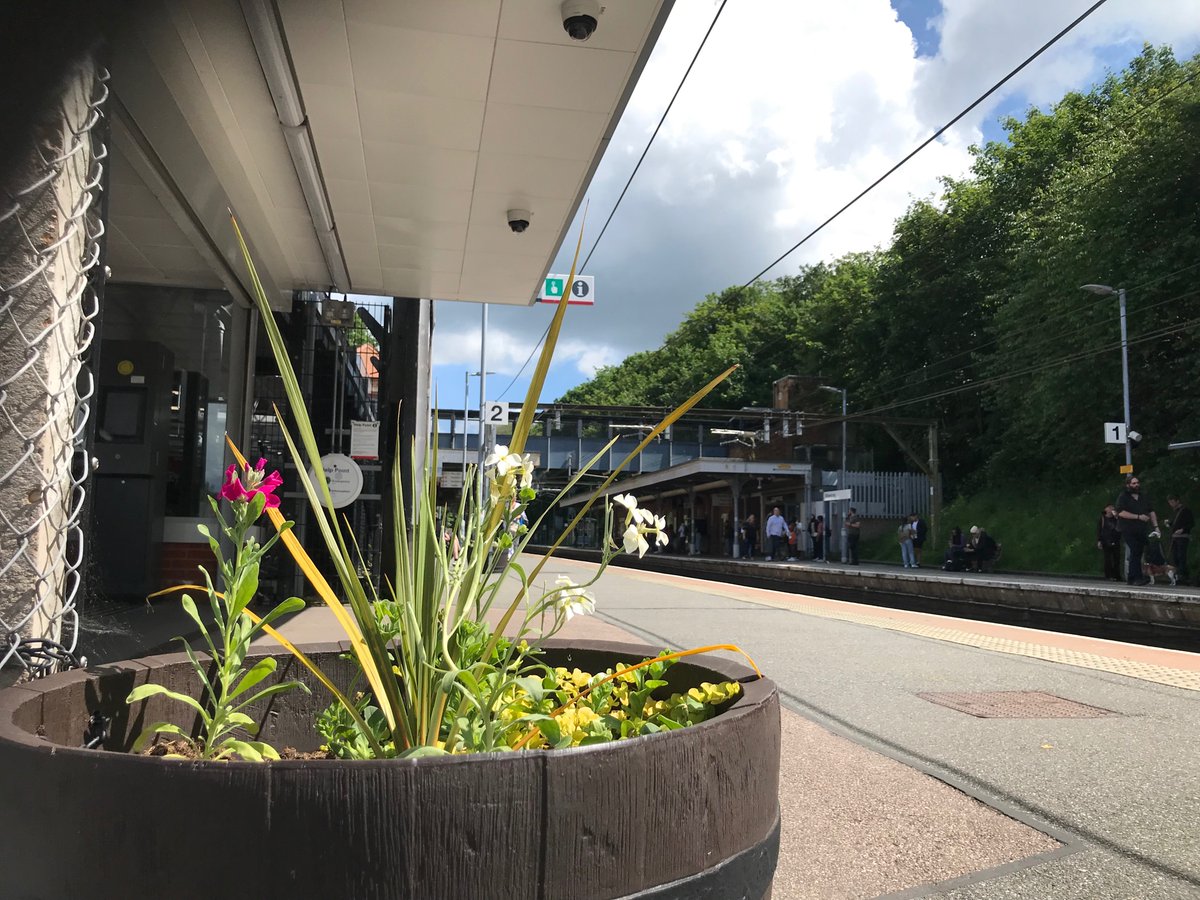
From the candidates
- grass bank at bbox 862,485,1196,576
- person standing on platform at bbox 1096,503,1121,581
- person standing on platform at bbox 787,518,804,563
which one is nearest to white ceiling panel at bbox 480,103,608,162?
person standing on platform at bbox 1096,503,1121,581

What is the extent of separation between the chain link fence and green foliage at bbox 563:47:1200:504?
17.0 metres

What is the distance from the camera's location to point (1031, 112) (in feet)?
126

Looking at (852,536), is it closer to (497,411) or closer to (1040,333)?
(1040,333)

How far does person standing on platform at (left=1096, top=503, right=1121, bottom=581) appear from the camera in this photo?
18145mm

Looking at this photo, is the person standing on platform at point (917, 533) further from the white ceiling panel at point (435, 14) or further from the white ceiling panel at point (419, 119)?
the white ceiling panel at point (435, 14)

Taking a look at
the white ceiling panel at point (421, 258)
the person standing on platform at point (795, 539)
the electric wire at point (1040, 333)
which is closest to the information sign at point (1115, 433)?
the electric wire at point (1040, 333)

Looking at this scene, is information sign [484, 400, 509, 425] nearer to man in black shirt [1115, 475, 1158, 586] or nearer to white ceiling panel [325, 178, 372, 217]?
man in black shirt [1115, 475, 1158, 586]

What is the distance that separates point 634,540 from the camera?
2.02 metres

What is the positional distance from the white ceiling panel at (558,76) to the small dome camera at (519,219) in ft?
4.95

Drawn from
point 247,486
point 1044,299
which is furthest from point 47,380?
point 1044,299

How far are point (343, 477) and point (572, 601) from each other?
6.95 meters

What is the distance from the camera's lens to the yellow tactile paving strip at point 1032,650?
6.09 m

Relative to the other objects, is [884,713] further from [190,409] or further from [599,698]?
[190,409]

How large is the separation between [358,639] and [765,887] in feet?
2.80
